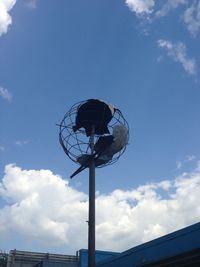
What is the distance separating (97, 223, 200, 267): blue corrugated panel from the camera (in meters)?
17.2

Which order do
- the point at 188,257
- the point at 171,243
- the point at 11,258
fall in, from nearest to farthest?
the point at 188,257 < the point at 171,243 < the point at 11,258

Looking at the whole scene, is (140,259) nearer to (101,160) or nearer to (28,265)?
(101,160)

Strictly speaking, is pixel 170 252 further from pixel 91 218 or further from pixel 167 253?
pixel 91 218

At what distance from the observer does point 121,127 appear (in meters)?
22.2

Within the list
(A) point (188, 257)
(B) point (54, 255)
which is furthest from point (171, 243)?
(B) point (54, 255)

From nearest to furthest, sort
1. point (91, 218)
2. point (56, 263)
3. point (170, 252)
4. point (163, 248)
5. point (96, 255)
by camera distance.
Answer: point (170, 252) → point (163, 248) → point (91, 218) → point (96, 255) → point (56, 263)

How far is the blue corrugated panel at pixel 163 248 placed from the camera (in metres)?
17.2

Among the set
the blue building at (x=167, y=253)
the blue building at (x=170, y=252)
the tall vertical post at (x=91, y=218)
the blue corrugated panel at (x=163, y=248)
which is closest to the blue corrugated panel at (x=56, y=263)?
the blue building at (x=167, y=253)

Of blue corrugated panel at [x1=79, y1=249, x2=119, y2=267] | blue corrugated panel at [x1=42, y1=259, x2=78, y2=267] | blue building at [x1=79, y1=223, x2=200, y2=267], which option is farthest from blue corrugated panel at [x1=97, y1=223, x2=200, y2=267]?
blue corrugated panel at [x1=42, y1=259, x2=78, y2=267]

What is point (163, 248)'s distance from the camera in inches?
743

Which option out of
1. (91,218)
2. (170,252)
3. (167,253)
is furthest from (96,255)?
(170,252)

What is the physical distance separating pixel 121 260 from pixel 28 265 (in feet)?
46.0

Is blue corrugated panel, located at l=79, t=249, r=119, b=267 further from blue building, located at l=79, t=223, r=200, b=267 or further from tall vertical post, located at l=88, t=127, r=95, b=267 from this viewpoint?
tall vertical post, located at l=88, t=127, r=95, b=267

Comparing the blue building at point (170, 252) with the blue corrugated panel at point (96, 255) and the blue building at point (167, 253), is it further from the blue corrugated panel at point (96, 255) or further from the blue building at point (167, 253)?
the blue corrugated panel at point (96, 255)
